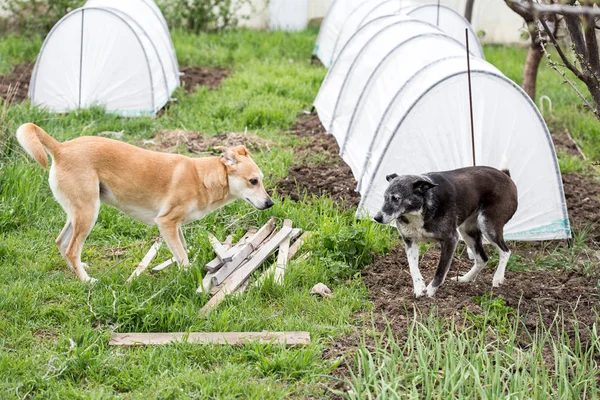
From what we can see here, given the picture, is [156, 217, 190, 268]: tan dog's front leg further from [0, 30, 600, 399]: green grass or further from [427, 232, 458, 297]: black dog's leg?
[427, 232, 458, 297]: black dog's leg

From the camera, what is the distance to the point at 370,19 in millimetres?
12602

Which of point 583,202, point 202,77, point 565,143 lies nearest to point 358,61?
point 565,143

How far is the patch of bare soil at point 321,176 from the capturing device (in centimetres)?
822

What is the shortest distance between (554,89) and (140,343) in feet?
32.9

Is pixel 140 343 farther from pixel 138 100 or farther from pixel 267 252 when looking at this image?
pixel 138 100

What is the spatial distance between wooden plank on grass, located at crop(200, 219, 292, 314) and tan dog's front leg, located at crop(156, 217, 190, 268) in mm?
419

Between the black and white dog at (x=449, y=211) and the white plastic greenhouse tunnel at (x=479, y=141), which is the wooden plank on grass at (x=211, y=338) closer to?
the black and white dog at (x=449, y=211)

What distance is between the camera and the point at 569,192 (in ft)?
28.8

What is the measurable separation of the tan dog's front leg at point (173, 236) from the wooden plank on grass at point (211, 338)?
963 millimetres

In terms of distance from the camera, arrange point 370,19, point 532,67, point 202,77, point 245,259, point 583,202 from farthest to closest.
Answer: point 202,77 < point 370,19 < point 532,67 < point 583,202 < point 245,259

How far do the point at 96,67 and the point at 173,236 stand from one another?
5.56 metres

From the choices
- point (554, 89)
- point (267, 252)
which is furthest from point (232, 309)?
point (554, 89)

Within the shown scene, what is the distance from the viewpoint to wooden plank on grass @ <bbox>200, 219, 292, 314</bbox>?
5.82m

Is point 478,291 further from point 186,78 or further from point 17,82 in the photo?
point 186,78
